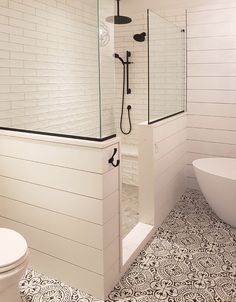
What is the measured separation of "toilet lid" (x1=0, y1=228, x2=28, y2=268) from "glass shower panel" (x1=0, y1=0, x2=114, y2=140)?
2.24 ft

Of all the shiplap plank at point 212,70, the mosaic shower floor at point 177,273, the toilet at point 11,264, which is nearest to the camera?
the toilet at point 11,264

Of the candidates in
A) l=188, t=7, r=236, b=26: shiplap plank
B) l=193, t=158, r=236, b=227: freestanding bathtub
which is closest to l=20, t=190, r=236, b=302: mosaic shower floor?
l=193, t=158, r=236, b=227: freestanding bathtub

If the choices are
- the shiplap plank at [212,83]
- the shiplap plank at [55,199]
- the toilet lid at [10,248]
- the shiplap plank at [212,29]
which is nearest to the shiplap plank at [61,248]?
the shiplap plank at [55,199]

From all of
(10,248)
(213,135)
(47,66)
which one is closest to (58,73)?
(47,66)

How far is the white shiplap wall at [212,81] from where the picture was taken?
3240 millimetres

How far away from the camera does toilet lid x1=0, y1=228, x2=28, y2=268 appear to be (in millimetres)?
Result: 1610

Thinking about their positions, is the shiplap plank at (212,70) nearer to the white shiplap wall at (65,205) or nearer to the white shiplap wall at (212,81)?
the white shiplap wall at (212,81)

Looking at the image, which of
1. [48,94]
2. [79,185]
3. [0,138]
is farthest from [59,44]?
[79,185]

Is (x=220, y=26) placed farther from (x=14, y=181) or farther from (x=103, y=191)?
(x=14, y=181)

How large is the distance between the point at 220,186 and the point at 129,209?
1.03m

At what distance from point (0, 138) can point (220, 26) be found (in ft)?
8.25

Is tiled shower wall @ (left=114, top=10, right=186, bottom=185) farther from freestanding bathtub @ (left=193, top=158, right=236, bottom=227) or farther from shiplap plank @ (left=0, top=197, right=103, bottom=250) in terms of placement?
shiplap plank @ (left=0, top=197, right=103, bottom=250)

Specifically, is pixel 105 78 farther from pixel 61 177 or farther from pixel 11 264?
pixel 11 264

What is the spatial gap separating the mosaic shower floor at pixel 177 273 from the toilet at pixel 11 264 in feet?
0.95
